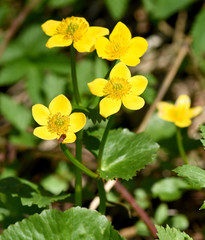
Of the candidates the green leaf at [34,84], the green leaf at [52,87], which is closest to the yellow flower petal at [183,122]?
the green leaf at [52,87]

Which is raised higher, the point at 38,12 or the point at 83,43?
the point at 83,43

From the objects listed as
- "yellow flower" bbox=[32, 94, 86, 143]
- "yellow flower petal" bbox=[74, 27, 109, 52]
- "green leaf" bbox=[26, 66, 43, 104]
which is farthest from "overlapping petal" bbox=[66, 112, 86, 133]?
"green leaf" bbox=[26, 66, 43, 104]

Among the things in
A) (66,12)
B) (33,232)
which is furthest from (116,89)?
(66,12)

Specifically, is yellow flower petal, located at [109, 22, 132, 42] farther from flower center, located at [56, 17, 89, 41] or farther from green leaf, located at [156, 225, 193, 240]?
green leaf, located at [156, 225, 193, 240]

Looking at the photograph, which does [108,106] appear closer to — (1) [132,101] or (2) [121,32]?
(1) [132,101]

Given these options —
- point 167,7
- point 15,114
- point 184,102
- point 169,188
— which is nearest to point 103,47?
point 184,102

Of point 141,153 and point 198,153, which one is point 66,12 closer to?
point 198,153

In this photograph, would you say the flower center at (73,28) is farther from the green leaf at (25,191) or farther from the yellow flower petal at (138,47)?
the green leaf at (25,191)
